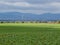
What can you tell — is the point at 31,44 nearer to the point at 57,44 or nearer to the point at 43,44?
the point at 43,44

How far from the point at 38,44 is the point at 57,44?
0.89 metres

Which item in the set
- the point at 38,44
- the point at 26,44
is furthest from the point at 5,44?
the point at 38,44

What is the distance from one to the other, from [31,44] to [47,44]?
2.34 ft

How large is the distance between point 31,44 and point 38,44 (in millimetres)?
310

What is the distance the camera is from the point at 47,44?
8.55 metres

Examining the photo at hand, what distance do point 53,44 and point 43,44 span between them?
462mm

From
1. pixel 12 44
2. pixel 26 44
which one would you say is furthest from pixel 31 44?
pixel 12 44

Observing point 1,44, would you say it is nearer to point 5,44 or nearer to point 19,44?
point 5,44

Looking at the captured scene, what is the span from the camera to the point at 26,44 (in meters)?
8.57

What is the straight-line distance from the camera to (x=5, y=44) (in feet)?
27.9

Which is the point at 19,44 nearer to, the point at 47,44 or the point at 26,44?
the point at 26,44

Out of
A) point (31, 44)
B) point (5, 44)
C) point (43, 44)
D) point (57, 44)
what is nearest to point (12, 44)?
point (5, 44)

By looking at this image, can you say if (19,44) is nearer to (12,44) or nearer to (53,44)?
(12,44)

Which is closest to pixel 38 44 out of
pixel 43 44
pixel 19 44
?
pixel 43 44
